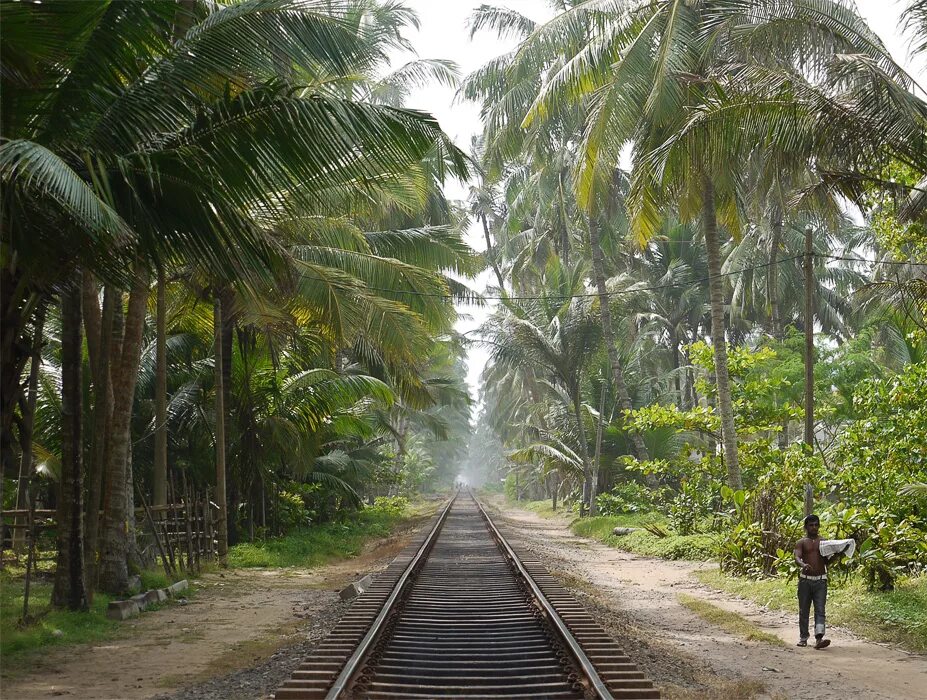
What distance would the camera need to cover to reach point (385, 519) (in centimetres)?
3166

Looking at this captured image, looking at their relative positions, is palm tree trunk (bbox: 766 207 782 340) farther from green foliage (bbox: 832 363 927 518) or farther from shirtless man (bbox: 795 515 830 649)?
shirtless man (bbox: 795 515 830 649)

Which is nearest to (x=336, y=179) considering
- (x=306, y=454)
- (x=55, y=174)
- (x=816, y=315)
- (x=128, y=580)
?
(x=55, y=174)

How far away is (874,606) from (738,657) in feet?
8.30

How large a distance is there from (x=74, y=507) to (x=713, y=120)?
915 cm

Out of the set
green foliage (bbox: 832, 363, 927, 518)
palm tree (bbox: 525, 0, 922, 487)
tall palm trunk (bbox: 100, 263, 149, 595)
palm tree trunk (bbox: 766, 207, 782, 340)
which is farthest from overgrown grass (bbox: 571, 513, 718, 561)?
tall palm trunk (bbox: 100, 263, 149, 595)

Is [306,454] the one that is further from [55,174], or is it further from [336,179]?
[55,174]

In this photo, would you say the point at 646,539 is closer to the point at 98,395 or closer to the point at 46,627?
the point at 98,395

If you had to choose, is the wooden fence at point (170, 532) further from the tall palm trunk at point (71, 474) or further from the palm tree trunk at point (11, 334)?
the palm tree trunk at point (11, 334)

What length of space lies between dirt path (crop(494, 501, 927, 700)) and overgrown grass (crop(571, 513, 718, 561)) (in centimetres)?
388

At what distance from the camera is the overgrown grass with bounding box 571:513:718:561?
17609 mm

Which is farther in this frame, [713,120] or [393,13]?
[393,13]

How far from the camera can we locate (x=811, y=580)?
8672mm

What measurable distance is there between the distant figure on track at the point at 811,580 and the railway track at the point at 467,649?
218 centimetres

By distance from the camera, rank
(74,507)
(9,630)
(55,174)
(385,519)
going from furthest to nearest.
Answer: (385,519) < (74,507) < (9,630) < (55,174)
